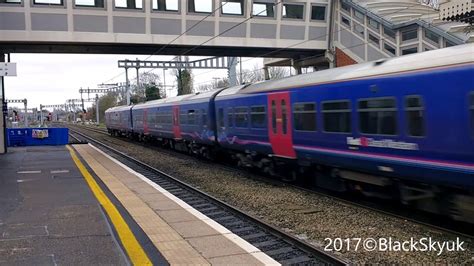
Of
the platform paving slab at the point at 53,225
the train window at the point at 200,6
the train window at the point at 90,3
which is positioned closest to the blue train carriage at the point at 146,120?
the train window at the point at 200,6

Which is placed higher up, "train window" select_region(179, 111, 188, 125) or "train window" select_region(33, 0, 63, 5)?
"train window" select_region(33, 0, 63, 5)

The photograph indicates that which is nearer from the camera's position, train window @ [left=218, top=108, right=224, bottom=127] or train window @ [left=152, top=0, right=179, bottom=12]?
train window @ [left=218, top=108, right=224, bottom=127]

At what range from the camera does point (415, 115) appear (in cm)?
786

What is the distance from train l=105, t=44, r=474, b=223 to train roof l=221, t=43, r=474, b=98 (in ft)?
0.07

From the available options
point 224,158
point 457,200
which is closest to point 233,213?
point 457,200

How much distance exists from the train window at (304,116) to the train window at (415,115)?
10.1 feet

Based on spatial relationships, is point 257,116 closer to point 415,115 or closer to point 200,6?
point 415,115

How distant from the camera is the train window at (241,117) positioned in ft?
48.5

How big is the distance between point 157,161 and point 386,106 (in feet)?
43.4

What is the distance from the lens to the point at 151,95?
7156 centimetres

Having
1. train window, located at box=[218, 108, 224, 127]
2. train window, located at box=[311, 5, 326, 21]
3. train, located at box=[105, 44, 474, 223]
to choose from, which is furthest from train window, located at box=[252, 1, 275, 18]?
train, located at box=[105, 44, 474, 223]

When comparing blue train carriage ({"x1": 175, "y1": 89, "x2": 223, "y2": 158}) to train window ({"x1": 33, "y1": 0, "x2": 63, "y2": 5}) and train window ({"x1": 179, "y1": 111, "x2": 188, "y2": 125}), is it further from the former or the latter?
train window ({"x1": 33, "y1": 0, "x2": 63, "y2": 5})

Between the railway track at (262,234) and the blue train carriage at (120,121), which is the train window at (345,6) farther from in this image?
the railway track at (262,234)

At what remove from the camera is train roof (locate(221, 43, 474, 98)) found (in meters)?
7.15
